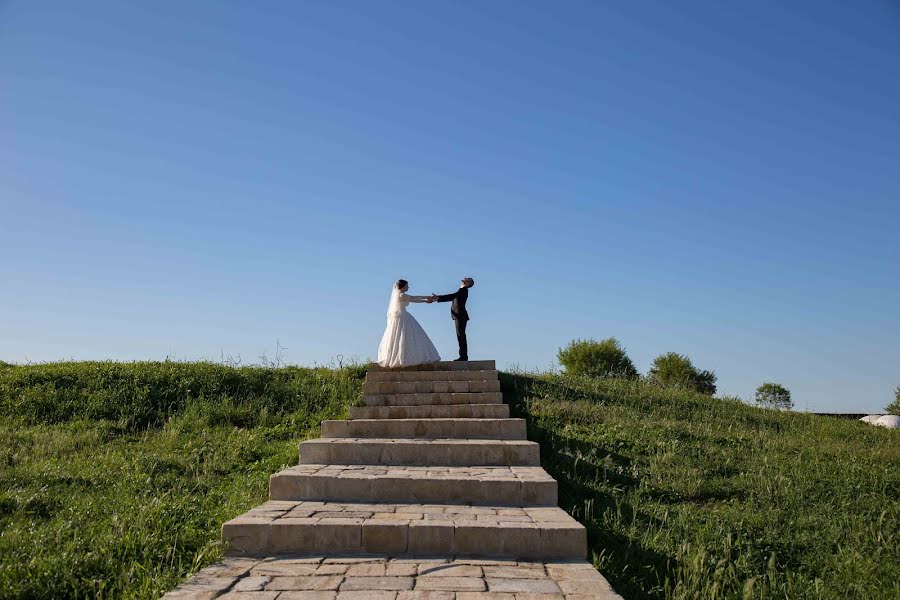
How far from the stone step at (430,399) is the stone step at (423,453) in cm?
288

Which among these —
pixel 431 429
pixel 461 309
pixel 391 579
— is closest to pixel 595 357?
pixel 461 309

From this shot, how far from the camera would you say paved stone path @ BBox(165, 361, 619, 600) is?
15.8ft

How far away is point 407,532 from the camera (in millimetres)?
5777

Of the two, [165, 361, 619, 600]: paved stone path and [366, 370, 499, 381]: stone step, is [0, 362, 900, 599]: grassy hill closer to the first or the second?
[165, 361, 619, 600]: paved stone path

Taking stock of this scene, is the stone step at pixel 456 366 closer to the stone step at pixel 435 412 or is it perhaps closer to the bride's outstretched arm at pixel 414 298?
the bride's outstretched arm at pixel 414 298

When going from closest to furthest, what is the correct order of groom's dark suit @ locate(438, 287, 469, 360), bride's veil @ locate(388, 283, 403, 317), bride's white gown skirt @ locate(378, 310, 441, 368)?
bride's white gown skirt @ locate(378, 310, 441, 368) → bride's veil @ locate(388, 283, 403, 317) → groom's dark suit @ locate(438, 287, 469, 360)

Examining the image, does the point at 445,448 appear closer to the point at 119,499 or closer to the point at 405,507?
the point at 405,507

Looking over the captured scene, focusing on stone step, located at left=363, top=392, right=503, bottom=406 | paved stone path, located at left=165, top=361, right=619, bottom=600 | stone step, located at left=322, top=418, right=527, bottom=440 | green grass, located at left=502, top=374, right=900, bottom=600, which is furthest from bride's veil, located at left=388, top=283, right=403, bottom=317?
paved stone path, located at left=165, top=361, right=619, bottom=600

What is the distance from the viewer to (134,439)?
1043 cm

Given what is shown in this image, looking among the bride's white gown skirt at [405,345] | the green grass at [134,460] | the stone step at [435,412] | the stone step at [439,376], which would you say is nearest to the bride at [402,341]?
the bride's white gown skirt at [405,345]

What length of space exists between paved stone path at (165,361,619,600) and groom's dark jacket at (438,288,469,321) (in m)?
5.83

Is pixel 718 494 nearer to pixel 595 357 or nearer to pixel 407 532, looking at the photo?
pixel 407 532

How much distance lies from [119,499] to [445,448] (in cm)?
385

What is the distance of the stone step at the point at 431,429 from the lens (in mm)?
9695
